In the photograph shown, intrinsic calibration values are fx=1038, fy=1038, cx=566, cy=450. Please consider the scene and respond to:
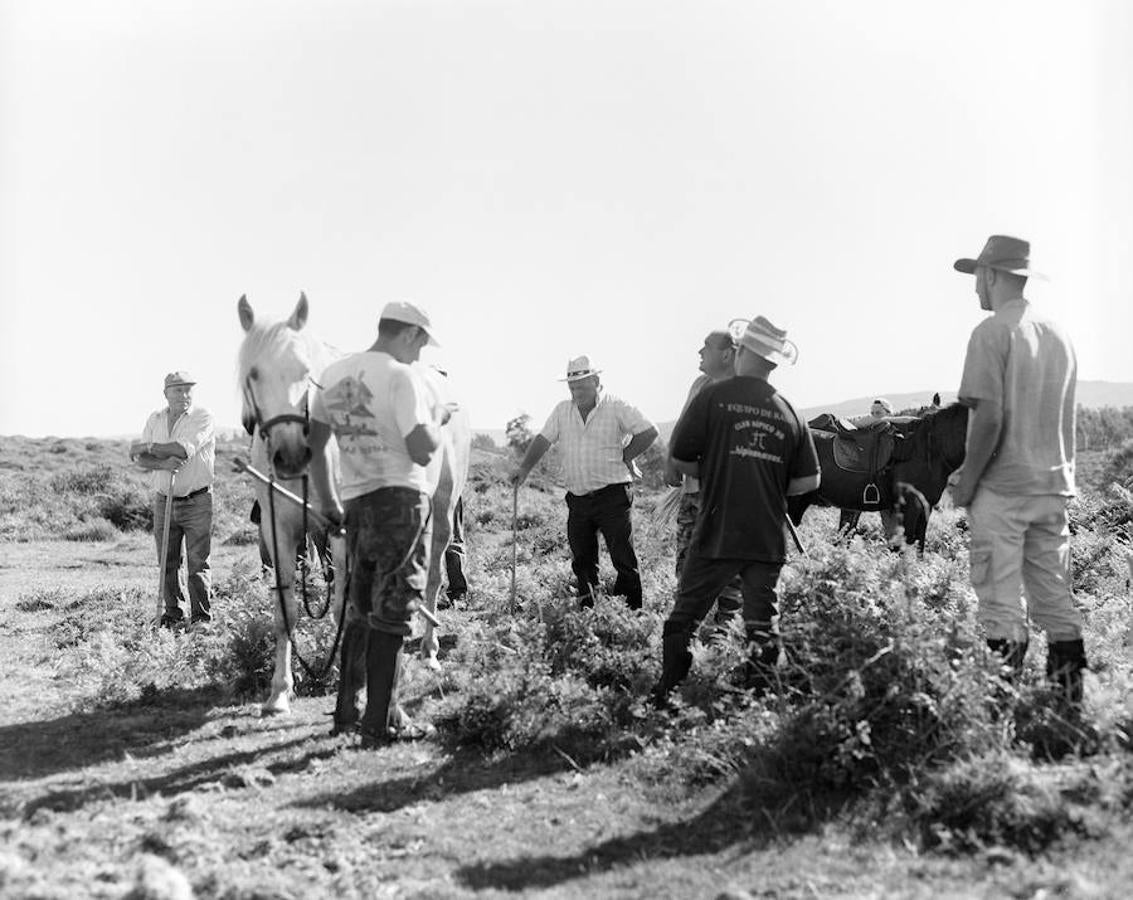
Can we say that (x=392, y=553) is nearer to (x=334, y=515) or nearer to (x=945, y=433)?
(x=334, y=515)

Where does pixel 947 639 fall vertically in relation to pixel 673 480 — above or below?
below

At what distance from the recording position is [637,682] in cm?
623

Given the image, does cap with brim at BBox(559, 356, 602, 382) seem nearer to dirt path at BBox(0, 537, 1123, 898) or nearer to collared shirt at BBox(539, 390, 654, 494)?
collared shirt at BBox(539, 390, 654, 494)

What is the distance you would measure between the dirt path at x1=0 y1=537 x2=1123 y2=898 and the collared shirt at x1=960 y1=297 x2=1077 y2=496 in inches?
79.8

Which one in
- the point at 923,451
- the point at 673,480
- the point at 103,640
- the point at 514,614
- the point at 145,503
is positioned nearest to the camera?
the point at 673,480

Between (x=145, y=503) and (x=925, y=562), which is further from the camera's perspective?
(x=145, y=503)

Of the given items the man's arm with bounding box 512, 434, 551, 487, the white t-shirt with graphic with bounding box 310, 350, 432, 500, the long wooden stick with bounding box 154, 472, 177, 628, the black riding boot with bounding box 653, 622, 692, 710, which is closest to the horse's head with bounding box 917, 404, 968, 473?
the man's arm with bounding box 512, 434, 551, 487

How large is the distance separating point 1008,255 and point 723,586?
2213mm

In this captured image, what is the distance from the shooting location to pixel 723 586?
221 inches

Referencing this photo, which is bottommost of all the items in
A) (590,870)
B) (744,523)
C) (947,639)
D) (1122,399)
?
(590,870)

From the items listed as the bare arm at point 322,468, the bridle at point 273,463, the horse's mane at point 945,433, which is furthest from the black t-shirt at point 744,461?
the horse's mane at point 945,433

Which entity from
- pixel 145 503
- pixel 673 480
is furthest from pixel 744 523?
pixel 145 503

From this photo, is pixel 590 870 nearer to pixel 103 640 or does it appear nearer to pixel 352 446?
pixel 352 446

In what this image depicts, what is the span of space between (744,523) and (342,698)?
8.14ft
